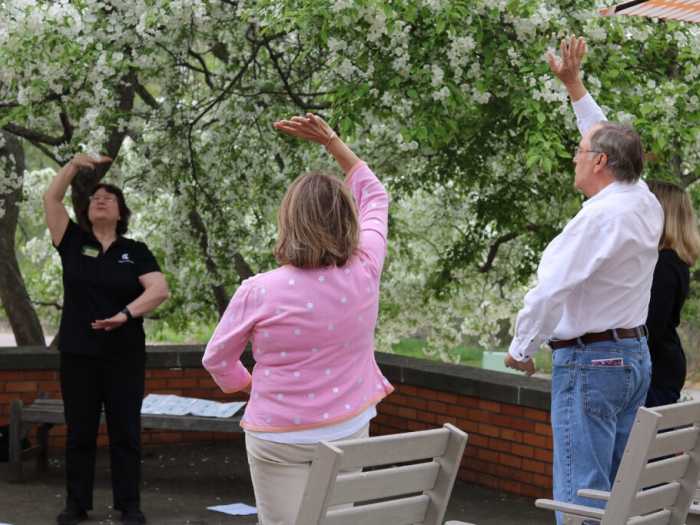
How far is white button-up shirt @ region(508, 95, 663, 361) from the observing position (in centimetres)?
346

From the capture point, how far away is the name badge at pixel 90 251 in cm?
559

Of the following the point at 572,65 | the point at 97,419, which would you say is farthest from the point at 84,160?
the point at 572,65

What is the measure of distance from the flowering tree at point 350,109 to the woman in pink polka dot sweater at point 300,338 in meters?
2.13

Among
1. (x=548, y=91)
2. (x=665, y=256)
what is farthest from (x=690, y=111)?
(x=665, y=256)

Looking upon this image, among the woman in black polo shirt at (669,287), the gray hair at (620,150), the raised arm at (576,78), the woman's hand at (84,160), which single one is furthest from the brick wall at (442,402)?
the gray hair at (620,150)

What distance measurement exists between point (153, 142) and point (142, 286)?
10.1ft

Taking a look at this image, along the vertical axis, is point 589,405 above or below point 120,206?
below

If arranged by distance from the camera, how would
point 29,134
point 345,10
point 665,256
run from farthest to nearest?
point 29,134 < point 345,10 < point 665,256

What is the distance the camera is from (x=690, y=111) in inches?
232

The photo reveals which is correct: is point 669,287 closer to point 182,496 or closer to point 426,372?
point 426,372

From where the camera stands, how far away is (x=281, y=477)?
3150mm

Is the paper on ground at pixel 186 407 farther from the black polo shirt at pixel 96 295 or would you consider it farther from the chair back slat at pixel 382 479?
the chair back slat at pixel 382 479

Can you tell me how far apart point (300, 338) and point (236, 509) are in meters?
3.16

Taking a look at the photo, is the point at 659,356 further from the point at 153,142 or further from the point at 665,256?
the point at 153,142
